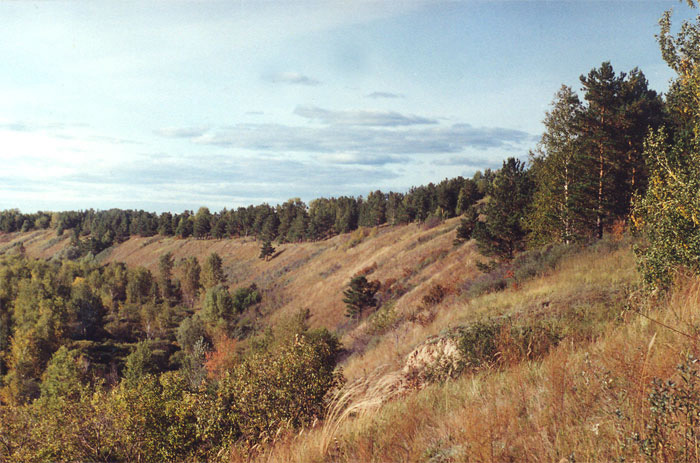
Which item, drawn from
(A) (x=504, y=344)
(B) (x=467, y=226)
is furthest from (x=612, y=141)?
(A) (x=504, y=344)

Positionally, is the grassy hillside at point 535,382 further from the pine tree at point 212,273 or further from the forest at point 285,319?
the pine tree at point 212,273

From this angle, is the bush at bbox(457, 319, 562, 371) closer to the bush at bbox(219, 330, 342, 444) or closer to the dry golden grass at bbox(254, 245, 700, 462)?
the dry golden grass at bbox(254, 245, 700, 462)

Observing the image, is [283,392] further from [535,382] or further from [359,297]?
[359,297]

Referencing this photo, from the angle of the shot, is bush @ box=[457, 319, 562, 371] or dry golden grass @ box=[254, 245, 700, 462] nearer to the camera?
dry golden grass @ box=[254, 245, 700, 462]

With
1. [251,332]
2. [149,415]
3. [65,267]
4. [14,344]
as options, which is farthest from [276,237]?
[149,415]

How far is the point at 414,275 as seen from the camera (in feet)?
163

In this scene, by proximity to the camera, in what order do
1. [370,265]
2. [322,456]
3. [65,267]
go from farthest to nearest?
[65,267]
[370,265]
[322,456]

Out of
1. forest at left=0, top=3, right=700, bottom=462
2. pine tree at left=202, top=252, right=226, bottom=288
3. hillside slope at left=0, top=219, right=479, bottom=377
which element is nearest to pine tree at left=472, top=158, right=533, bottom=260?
forest at left=0, top=3, right=700, bottom=462

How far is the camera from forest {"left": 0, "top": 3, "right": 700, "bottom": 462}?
852 cm

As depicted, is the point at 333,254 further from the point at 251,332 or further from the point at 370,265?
the point at 251,332

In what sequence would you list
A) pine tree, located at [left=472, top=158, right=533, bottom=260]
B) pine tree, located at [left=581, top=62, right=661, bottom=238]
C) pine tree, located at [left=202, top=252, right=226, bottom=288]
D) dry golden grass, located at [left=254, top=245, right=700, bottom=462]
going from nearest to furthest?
dry golden grass, located at [left=254, top=245, right=700, bottom=462] → pine tree, located at [left=581, top=62, right=661, bottom=238] → pine tree, located at [left=472, top=158, right=533, bottom=260] → pine tree, located at [left=202, top=252, right=226, bottom=288]

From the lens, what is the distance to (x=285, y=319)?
45.2m

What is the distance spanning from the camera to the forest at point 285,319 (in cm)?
852

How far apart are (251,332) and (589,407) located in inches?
2287
